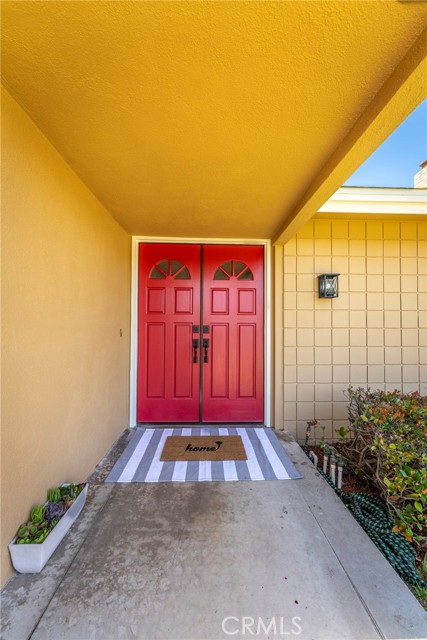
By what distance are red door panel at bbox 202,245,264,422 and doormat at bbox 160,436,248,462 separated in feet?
1.50

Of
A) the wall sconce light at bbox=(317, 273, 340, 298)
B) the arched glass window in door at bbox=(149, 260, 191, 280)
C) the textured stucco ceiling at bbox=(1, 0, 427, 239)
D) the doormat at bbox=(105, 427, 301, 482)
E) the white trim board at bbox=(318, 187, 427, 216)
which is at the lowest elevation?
the doormat at bbox=(105, 427, 301, 482)

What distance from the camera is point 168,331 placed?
3146 millimetres

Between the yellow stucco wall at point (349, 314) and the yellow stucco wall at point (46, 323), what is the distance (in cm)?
198

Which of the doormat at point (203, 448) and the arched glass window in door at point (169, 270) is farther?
the arched glass window in door at point (169, 270)

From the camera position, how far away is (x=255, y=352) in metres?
3.17

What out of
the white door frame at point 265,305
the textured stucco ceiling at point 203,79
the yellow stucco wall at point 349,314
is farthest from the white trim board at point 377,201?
the textured stucco ceiling at point 203,79

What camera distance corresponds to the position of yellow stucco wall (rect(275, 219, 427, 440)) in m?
2.99

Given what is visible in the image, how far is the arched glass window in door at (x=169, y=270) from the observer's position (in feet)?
10.4

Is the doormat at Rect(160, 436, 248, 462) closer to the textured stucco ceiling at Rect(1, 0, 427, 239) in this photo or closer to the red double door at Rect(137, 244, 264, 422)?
the red double door at Rect(137, 244, 264, 422)

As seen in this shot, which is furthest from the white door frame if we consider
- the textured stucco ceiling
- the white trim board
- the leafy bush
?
the textured stucco ceiling

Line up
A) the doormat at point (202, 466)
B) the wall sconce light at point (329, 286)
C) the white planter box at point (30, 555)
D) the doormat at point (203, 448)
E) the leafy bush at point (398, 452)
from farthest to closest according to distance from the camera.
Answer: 1. the wall sconce light at point (329, 286)
2. the doormat at point (203, 448)
3. the doormat at point (202, 466)
4. the leafy bush at point (398, 452)
5. the white planter box at point (30, 555)

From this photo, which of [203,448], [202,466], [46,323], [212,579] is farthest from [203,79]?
[203,448]

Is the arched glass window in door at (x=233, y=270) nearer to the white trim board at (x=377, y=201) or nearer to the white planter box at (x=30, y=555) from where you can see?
the white trim board at (x=377, y=201)

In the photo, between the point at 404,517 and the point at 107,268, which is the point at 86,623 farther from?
the point at 107,268
